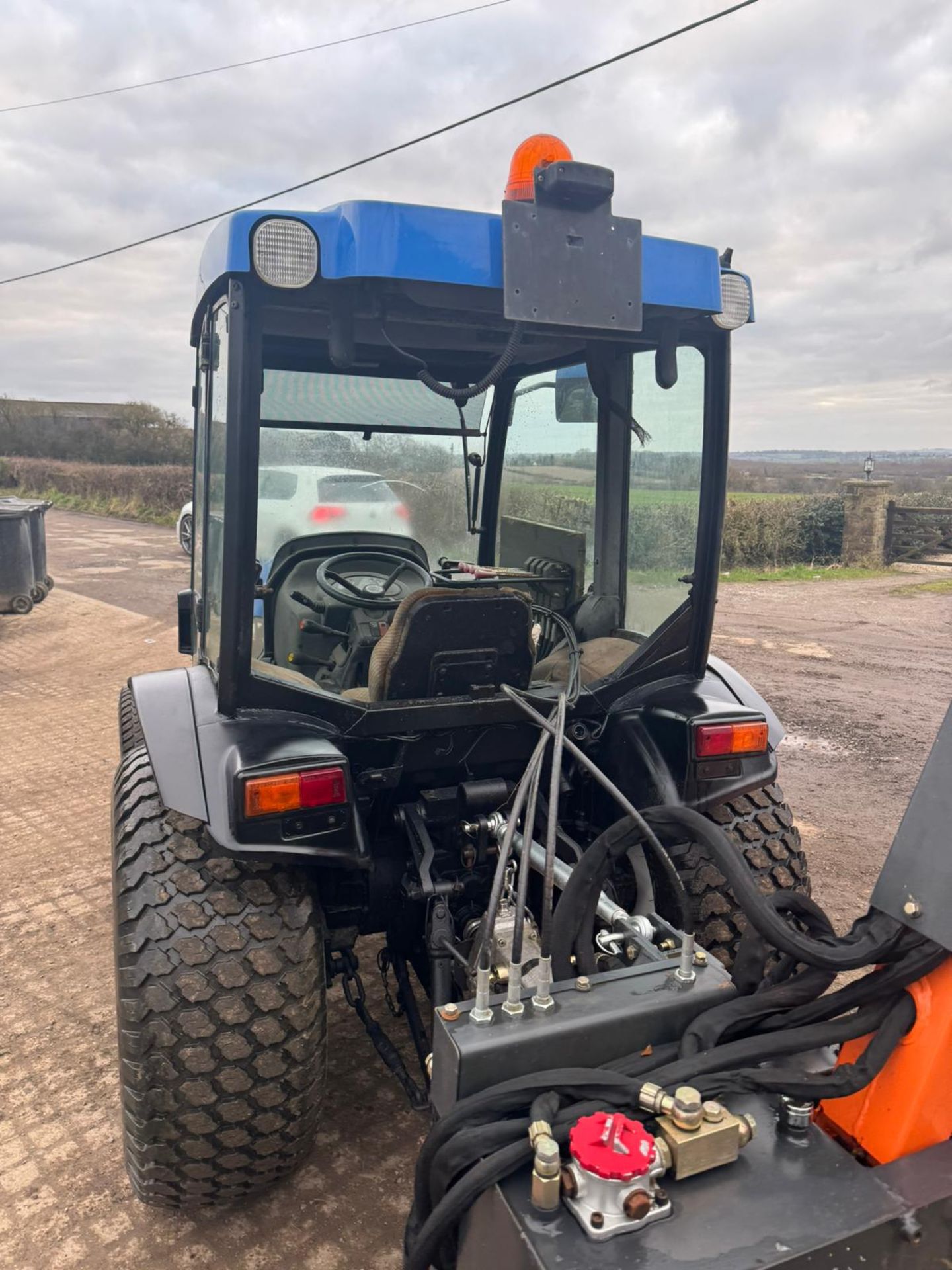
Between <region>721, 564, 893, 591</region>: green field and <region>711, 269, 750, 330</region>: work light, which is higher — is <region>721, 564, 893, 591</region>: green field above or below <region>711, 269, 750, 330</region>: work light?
below

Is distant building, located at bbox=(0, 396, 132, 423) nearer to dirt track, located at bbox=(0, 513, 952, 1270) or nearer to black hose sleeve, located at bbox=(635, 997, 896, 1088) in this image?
dirt track, located at bbox=(0, 513, 952, 1270)

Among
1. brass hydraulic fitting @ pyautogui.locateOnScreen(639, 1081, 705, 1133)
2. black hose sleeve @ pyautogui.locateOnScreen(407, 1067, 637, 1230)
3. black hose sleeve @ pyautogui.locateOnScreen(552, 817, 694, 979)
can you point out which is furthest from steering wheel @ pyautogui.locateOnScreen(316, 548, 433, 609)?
brass hydraulic fitting @ pyautogui.locateOnScreen(639, 1081, 705, 1133)

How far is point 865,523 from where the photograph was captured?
1673 cm

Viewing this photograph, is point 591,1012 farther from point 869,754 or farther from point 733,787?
point 869,754

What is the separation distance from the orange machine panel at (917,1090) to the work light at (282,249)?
170cm

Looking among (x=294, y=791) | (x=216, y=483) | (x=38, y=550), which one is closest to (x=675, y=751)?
(x=294, y=791)

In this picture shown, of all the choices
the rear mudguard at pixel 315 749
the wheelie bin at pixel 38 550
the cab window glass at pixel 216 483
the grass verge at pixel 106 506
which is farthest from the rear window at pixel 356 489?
the grass verge at pixel 106 506

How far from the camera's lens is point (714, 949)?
2.62 m

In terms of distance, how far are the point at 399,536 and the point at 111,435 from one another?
3304 centimetres

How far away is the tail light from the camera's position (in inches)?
82.3

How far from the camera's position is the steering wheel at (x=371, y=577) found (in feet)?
10.5

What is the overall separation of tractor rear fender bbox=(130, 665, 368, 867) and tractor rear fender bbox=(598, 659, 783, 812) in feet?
2.74

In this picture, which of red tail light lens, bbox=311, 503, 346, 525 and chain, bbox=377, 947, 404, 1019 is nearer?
chain, bbox=377, 947, 404, 1019

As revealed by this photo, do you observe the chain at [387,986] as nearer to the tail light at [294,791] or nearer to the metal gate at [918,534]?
the tail light at [294,791]
